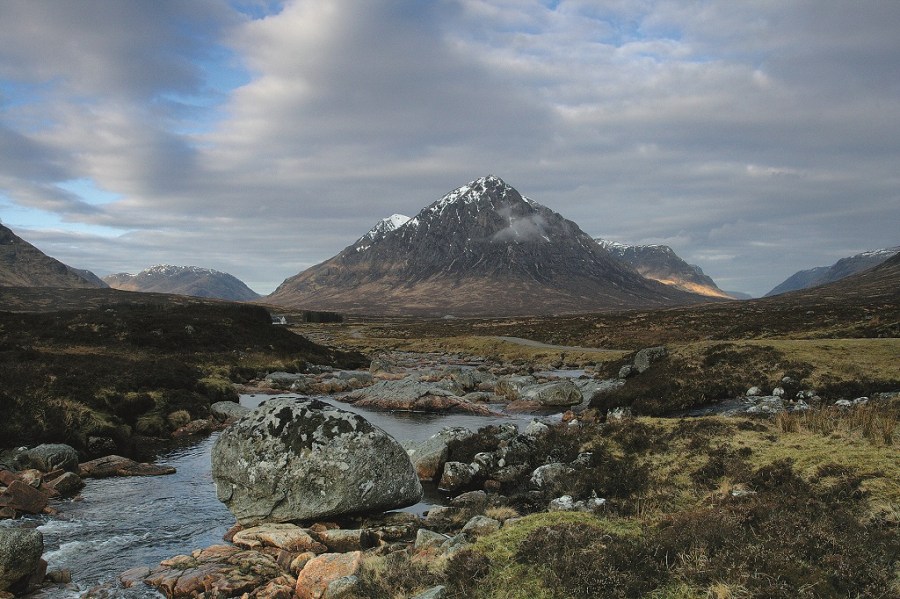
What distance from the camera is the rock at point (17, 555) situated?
35.9 feet

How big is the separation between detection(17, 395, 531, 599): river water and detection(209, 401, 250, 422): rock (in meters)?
8.60

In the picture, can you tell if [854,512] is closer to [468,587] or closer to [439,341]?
[468,587]

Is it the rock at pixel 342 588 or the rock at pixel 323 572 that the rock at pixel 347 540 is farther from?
the rock at pixel 342 588

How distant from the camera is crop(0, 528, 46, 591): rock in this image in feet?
35.9

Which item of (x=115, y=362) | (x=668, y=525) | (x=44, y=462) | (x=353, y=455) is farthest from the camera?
(x=115, y=362)

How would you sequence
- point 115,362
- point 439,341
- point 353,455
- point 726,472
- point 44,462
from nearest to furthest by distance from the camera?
point 726,472 < point 353,455 < point 44,462 < point 115,362 < point 439,341

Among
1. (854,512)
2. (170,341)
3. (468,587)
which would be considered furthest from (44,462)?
(170,341)

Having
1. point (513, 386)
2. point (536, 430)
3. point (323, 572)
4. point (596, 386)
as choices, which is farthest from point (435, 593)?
point (513, 386)

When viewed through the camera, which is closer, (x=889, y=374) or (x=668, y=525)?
(x=668, y=525)

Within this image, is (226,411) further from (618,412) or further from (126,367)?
(618,412)

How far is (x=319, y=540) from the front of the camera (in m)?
13.7

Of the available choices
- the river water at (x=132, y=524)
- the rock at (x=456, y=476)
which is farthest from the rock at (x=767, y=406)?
the river water at (x=132, y=524)

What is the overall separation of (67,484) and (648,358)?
106 feet

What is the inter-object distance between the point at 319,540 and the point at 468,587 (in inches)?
245
